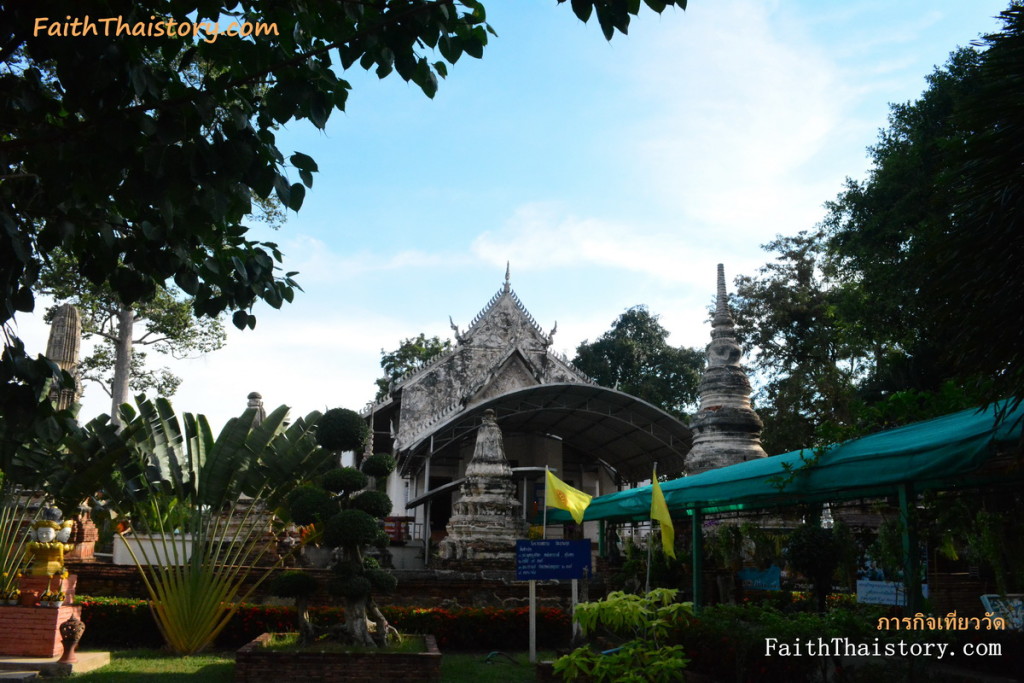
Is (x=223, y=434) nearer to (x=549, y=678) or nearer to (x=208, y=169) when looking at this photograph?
(x=549, y=678)

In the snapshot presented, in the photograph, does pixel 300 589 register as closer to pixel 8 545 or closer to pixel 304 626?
pixel 304 626

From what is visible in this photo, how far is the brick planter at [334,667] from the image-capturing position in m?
8.64

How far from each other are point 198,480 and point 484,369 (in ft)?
58.6

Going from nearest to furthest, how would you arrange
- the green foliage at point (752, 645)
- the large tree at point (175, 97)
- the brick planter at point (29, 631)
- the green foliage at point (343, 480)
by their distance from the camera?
the large tree at point (175, 97), the green foliage at point (752, 645), the brick planter at point (29, 631), the green foliage at point (343, 480)

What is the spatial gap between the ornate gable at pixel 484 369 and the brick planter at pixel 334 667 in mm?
15511

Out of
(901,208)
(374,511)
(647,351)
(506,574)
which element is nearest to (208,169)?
(374,511)

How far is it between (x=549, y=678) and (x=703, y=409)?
9828 mm

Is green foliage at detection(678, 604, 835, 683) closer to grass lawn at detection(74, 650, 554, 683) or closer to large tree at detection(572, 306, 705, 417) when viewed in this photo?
grass lawn at detection(74, 650, 554, 683)

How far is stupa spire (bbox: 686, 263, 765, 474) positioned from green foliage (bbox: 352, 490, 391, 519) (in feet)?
26.7

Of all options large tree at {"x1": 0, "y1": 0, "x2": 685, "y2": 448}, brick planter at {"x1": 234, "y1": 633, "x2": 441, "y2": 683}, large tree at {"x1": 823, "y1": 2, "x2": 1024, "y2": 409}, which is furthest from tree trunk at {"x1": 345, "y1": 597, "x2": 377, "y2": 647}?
large tree at {"x1": 823, "y1": 2, "x2": 1024, "y2": 409}

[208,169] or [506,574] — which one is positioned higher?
[208,169]

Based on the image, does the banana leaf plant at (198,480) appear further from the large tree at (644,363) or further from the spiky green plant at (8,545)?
the large tree at (644,363)

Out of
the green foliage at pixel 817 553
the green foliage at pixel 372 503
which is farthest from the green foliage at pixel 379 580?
the green foliage at pixel 817 553

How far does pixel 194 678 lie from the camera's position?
9.05 meters
